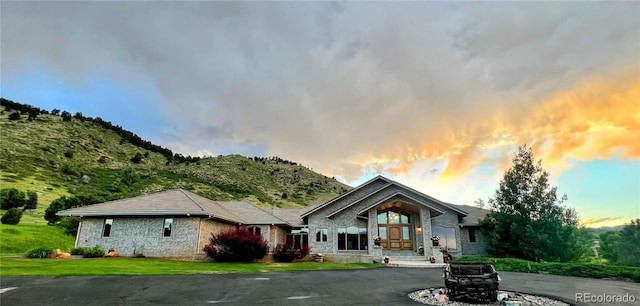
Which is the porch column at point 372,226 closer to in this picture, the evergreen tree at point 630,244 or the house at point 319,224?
the house at point 319,224

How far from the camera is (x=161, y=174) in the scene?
75.6 metres

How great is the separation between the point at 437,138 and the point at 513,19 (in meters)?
12.0

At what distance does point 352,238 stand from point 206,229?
12304 millimetres

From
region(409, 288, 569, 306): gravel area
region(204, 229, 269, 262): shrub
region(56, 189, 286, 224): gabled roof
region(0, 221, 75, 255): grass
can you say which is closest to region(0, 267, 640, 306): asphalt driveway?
region(409, 288, 569, 306): gravel area

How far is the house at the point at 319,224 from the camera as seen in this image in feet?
74.4

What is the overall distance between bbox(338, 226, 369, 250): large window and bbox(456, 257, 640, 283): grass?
1039 centimetres

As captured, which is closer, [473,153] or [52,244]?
[52,244]

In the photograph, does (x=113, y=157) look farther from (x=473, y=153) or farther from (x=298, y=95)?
(x=473, y=153)

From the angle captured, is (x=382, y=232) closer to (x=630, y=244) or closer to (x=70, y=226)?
(x=630, y=244)

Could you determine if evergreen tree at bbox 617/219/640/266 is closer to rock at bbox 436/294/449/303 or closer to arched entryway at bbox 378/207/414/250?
arched entryway at bbox 378/207/414/250

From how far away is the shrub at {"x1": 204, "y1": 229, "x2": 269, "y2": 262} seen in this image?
21.4 metres

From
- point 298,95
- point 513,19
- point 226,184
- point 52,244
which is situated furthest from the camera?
point 226,184

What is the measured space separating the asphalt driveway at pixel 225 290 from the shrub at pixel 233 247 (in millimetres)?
7922

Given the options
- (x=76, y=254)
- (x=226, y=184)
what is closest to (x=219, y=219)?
(x=76, y=254)
